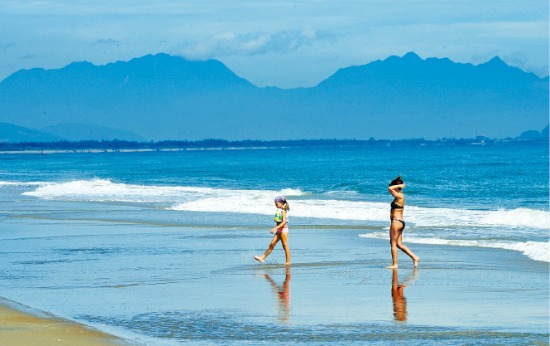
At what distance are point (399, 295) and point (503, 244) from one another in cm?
764

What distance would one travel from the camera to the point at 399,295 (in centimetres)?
1366

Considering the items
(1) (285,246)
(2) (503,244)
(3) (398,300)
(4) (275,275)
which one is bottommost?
(3) (398,300)

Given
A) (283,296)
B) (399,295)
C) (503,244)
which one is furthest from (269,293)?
(503,244)

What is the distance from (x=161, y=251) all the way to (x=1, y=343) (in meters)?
9.42

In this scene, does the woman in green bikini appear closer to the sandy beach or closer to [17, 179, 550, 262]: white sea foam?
the sandy beach

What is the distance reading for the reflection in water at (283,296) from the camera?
12.2m

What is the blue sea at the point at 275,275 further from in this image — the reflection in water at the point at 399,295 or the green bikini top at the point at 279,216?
the green bikini top at the point at 279,216

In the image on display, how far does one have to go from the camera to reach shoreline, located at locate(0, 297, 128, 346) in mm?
10602

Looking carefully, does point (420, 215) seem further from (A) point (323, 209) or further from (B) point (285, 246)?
(B) point (285, 246)

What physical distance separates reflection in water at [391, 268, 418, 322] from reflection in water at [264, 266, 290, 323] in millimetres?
1291

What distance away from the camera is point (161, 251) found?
782 inches

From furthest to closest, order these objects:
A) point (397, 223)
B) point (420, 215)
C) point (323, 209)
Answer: point (323, 209)
point (420, 215)
point (397, 223)

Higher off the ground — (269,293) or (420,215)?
(420,215)

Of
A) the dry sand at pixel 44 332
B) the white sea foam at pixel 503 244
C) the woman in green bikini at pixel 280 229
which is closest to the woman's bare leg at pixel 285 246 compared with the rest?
the woman in green bikini at pixel 280 229
